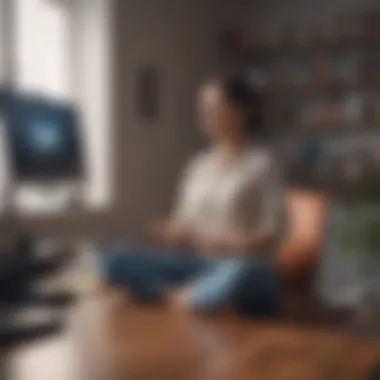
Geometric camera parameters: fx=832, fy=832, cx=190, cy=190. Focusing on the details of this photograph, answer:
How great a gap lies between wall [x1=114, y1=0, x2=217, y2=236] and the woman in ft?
3.72

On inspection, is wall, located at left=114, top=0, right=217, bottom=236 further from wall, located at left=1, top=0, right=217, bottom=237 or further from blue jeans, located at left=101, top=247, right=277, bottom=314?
blue jeans, located at left=101, top=247, right=277, bottom=314

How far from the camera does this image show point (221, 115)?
140cm

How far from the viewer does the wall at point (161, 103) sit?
270 cm

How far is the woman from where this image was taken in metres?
1.07

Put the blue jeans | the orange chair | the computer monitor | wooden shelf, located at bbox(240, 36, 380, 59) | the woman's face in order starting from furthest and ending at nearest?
1. wooden shelf, located at bbox(240, 36, 380, 59)
2. the computer monitor
3. the orange chair
4. the woman's face
5. the blue jeans

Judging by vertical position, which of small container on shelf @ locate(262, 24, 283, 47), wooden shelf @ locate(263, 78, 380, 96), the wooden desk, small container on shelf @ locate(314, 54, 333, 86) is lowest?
the wooden desk

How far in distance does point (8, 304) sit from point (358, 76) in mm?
2382

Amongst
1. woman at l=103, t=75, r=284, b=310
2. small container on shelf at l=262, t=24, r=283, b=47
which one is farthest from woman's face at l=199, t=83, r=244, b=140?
small container on shelf at l=262, t=24, r=283, b=47

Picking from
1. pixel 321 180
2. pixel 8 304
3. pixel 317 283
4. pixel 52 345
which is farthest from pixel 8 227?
pixel 321 180

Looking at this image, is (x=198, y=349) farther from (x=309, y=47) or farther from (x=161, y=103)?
(x=309, y=47)

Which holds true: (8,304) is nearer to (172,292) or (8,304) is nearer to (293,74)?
(172,292)

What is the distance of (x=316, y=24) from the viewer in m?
3.21

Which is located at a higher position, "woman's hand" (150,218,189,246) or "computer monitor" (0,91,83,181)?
"computer monitor" (0,91,83,181)

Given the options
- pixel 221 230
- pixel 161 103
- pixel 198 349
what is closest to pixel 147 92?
pixel 161 103
